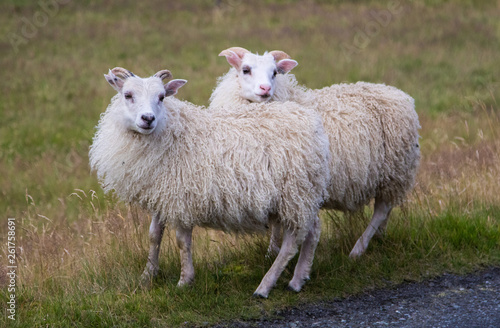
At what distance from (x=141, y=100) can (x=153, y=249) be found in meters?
1.25

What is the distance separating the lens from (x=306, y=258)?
5.02m

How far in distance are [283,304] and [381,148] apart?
179 cm

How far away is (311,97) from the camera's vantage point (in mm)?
5723

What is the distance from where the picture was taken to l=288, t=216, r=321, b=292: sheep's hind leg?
4941 mm

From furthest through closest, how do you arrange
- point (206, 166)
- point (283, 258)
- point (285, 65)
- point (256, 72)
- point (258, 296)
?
point (285, 65) < point (256, 72) < point (283, 258) < point (258, 296) < point (206, 166)

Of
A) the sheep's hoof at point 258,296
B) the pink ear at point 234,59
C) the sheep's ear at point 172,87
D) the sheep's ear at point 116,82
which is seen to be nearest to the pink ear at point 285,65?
the pink ear at point 234,59

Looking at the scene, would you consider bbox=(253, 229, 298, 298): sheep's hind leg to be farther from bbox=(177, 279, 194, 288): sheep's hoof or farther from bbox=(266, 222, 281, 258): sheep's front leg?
bbox=(266, 222, 281, 258): sheep's front leg

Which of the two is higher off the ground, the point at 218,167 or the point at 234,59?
the point at 234,59

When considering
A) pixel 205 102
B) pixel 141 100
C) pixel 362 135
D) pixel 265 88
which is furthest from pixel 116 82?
pixel 205 102

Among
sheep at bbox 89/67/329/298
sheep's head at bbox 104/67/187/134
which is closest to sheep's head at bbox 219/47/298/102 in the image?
sheep at bbox 89/67/329/298

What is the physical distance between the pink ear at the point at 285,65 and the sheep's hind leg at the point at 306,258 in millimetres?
1760

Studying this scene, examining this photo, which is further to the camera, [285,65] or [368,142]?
[285,65]

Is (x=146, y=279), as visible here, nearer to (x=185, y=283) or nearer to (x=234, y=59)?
(x=185, y=283)

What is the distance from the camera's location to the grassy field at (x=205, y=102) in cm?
477
